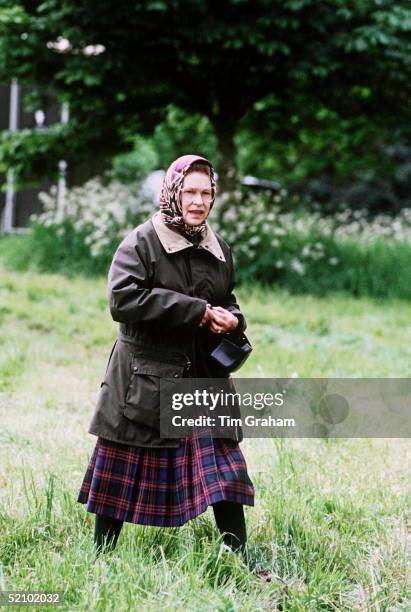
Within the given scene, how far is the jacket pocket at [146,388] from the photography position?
270 cm

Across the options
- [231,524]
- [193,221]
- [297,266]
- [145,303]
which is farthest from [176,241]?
[297,266]

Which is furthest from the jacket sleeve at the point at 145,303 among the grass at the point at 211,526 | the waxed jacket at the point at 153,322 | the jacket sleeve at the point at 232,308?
the grass at the point at 211,526

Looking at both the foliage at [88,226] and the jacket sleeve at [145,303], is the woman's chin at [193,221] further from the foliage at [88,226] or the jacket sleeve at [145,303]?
the foliage at [88,226]

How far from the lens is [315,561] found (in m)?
2.88

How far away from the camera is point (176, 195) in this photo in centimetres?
281

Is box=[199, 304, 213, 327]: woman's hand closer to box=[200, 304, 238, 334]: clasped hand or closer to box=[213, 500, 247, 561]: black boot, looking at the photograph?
box=[200, 304, 238, 334]: clasped hand

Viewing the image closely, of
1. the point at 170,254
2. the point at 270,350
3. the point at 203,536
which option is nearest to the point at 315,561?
the point at 203,536

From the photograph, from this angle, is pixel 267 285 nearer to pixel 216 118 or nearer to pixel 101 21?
pixel 216 118

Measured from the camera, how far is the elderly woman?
272cm

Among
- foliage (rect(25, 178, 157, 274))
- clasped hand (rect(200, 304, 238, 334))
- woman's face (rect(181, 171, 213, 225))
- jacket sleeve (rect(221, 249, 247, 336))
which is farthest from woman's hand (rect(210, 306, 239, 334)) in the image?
foliage (rect(25, 178, 157, 274))

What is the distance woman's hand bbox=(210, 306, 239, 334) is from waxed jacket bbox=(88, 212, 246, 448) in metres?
0.06

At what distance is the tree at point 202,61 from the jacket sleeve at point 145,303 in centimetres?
620

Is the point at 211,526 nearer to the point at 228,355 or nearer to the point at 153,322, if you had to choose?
the point at 228,355

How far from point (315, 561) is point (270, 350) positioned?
11.9 feet
